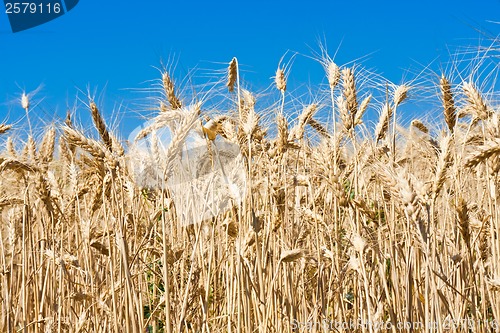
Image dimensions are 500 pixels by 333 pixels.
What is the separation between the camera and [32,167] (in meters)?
2.50

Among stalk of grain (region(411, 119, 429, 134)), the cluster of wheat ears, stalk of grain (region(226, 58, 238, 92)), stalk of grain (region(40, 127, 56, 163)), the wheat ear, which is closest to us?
the cluster of wheat ears

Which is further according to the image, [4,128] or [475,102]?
[4,128]

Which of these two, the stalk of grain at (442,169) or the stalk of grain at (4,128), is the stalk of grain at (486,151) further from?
the stalk of grain at (4,128)

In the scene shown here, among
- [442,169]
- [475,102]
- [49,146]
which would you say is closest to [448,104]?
[475,102]

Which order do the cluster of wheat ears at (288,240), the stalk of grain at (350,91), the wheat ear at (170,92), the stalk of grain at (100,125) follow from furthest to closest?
the wheat ear at (170,92)
the stalk of grain at (350,91)
the stalk of grain at (100,125)
the cluster of wheat ears at (288,240)

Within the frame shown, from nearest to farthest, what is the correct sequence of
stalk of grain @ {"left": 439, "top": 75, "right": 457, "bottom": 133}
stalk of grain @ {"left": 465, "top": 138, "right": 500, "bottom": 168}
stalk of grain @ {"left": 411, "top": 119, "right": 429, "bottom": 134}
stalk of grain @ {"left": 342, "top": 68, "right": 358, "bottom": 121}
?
stalk of grain @ {"left": 465, "top": 138, "right": 500, "bottom": 168} < stalk of grain @ {"left": 342, "top": 68, "right": 358, "bottom": 121} < stalk of grain @ {"left": 439, "top": 75, "right": 457, "bottom": 133} < stalk of grain @ {"left": 411, "top": 119, "right": 429, "bottom": 134}

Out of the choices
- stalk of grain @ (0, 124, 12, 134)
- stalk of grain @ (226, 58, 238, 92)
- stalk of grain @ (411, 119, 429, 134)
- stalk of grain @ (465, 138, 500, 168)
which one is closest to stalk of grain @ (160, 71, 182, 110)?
stalk of grain @ (226, 58, 238, 92)

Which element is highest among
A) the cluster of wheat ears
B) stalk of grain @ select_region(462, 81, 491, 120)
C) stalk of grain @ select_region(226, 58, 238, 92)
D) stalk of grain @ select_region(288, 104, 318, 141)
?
stalk of grain @ select_region(226, 58, 238, 92)

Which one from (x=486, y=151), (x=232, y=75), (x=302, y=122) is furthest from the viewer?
(x=302, y=122)

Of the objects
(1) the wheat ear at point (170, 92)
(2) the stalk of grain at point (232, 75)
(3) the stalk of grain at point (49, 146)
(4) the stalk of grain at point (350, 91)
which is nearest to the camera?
(4) the stalk of grain at point (350, 91)

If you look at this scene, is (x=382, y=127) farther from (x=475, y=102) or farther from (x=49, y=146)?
(x=49, y=146)

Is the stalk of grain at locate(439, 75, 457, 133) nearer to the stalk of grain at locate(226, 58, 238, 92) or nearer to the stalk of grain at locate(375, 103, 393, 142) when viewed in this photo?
the stalk of grain at locate(375, 103, 393, 142)

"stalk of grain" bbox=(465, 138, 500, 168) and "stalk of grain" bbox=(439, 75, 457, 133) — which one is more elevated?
"stalk of grain" bbox=(439, 75, 457, 133)

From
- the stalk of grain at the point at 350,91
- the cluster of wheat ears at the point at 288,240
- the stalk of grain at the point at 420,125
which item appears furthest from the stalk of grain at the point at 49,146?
the stalk of grain at the point at 420,125
